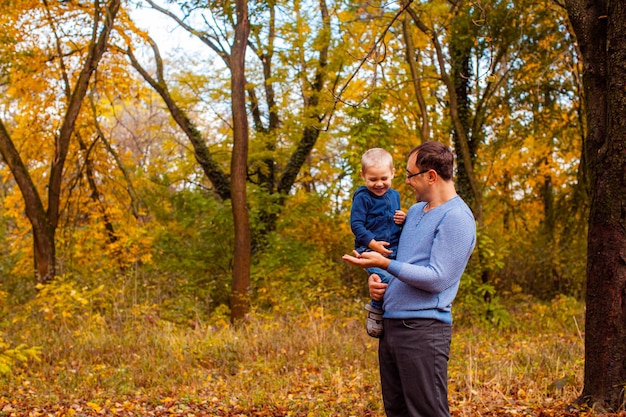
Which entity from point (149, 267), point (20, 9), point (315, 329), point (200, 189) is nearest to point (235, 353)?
point (315, 329)

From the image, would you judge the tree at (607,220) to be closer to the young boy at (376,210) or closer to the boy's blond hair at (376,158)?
the young boy at (376,210)

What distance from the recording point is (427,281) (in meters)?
2.59

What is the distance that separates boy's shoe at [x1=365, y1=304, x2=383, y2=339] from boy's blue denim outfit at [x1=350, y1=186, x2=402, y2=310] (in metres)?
0.29

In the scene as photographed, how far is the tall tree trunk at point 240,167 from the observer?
9719 mm

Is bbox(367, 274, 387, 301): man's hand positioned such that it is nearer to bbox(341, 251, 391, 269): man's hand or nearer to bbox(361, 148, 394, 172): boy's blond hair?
bbox(341, 251, 391, 269): man's hand

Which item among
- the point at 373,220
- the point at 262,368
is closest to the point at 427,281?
the point at 373,220

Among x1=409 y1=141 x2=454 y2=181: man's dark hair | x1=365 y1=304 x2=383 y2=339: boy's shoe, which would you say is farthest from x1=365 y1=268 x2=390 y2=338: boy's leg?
x1=409 y1=141 x2=454 y2=181: man's dark hair

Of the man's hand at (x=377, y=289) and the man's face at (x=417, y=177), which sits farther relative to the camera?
the man's hand at (x=377, y=289)

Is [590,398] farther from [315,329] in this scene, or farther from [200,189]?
[200,189]

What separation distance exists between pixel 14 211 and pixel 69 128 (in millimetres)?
5541

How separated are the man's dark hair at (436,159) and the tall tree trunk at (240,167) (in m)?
7.31

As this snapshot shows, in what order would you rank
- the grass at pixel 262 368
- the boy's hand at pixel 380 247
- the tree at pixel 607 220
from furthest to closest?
the grass at pixel 262 368
the tree at pixel 607 220
the boy's hand at pixel 380 247

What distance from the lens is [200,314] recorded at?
10.8 m

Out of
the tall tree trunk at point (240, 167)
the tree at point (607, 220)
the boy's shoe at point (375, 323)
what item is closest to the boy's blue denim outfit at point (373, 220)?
the boy's shoe at point (375, 323)
